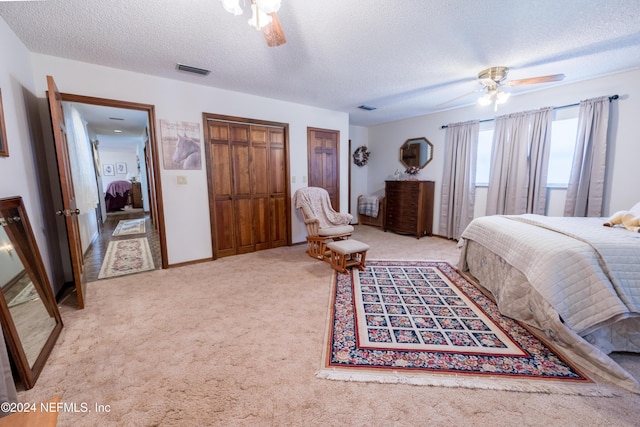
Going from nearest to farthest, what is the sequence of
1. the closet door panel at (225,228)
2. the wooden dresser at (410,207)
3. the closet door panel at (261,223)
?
the closet door panel at (225,228)
the closet door panel at (261,223)
the wooden dresser at (410,207)

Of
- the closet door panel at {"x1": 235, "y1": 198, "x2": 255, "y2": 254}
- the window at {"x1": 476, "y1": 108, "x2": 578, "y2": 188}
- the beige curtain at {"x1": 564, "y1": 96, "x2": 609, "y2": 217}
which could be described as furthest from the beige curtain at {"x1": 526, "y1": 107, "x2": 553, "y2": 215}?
the closet door panel at {"x1": 235, "y1": 198, "x2": 255, "y2": 254}

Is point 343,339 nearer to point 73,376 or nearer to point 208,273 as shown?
point 73,376

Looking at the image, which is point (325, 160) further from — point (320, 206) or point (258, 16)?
point (258, 16)

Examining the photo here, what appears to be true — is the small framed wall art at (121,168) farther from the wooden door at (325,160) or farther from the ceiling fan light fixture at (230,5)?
the ceiling fan light fixture at (230,5)

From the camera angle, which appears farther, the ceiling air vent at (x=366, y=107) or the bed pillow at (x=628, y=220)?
the ceiling air vent at (x=366, y=107)

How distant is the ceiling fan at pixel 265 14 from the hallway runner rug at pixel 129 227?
5.39 metres

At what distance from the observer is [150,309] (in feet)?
7.54

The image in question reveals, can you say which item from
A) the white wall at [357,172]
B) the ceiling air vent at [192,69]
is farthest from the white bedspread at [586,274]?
the white wall at [357,172]

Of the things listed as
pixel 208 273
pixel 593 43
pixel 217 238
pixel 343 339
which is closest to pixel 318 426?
pixel 343 339

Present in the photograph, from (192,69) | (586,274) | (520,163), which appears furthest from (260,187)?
(520,163)

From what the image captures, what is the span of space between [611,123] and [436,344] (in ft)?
11.6

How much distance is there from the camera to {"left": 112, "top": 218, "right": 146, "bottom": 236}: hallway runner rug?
5.42 m

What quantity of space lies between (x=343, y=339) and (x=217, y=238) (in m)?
2.48

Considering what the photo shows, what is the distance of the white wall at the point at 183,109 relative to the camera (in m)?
2.64
